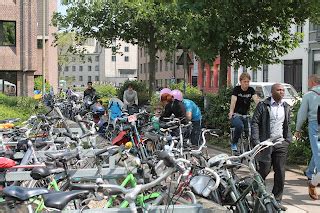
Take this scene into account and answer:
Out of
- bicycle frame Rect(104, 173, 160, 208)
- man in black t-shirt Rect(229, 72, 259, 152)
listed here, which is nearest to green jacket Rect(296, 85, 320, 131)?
man in black t-shirt Rect(229, 72, 259, 152)

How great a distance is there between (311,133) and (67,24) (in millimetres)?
23797

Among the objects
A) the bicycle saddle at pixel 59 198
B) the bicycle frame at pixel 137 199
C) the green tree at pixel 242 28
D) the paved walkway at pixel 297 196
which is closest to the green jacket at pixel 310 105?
the paved walkway at pixel 297 196

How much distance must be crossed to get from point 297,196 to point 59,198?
5279mm

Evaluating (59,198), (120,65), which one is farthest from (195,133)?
(120,65)

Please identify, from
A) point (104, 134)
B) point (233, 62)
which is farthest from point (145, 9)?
point (104, 134)

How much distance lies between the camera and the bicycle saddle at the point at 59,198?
3332 mm

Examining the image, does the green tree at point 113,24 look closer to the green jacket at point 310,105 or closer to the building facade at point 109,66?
the green jacket at point 310,105

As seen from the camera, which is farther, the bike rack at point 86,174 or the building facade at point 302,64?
the building facade at point 302,64

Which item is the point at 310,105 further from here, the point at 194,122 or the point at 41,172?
the point at 41,172

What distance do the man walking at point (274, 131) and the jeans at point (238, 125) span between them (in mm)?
3105

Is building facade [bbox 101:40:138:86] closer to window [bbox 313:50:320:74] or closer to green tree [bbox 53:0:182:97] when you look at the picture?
window [bbox 313:50:320:74]

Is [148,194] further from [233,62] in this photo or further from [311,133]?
[233,62]

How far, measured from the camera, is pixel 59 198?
3.37m

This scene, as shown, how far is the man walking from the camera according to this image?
268 inches
